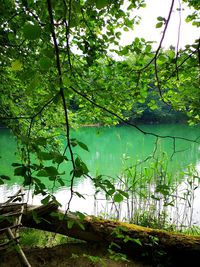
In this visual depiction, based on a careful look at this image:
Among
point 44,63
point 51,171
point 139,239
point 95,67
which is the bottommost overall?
point 139,239

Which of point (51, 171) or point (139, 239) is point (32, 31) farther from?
point (139, 239)

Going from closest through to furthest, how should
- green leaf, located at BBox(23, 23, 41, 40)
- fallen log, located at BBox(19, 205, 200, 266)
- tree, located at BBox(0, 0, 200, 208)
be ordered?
green leaf, located at BBox(23, 23, 41, 40), tree, located at BBox(0, 0, 200, 208), fallen log, located at BBox(19, 205, 200, 266)

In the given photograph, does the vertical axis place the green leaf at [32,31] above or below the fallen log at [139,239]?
above

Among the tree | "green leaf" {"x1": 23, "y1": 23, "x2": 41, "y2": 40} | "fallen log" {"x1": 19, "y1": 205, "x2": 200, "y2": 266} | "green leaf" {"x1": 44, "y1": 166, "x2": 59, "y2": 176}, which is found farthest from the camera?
"fallen log" {"x1": 19, "y1": 205, "x2": 200, "y2": 266}

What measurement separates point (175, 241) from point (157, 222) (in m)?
1.43

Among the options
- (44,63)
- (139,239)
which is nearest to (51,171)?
(44,63)

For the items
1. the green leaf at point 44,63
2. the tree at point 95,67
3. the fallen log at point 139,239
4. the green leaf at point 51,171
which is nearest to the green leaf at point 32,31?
the green leaf at point 44,63

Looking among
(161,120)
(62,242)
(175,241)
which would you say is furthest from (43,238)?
(161,120)

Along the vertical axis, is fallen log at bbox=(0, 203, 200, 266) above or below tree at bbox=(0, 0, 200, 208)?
below

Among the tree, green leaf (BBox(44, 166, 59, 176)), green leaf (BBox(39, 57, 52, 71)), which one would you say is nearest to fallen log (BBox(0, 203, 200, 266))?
the tree

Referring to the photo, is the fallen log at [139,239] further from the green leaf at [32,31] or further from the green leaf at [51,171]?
the green leaf at [32,31]

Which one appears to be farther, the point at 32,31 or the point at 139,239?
the point at 139,239

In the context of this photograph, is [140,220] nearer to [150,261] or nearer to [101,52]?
[150,261]

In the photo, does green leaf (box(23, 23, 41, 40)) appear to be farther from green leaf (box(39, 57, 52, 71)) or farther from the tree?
the tree
